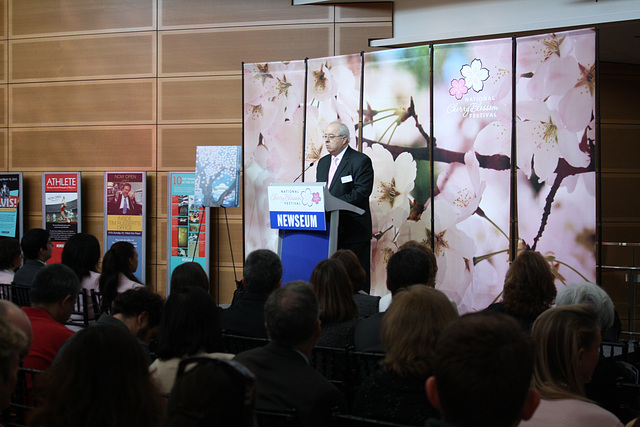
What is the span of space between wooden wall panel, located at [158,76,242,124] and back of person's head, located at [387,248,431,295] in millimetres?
4510

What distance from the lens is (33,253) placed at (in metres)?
4.64

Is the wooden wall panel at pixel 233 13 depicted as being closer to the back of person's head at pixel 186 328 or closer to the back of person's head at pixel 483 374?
the back of person's head at pixel 186 328

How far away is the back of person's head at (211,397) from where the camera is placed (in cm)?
108

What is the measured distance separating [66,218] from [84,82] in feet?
5.64

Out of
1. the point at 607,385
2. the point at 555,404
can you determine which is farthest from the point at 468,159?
the point at 555,404

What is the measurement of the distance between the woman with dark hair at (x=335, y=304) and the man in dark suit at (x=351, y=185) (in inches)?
85.9

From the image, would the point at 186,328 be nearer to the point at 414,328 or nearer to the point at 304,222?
the point at 414,328

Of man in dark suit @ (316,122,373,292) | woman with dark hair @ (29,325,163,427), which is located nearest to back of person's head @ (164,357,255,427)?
woman with dark hair @ (29,325,163,427)

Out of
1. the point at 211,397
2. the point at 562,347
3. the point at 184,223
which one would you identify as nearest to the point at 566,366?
the point at 562,347

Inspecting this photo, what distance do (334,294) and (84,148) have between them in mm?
5896

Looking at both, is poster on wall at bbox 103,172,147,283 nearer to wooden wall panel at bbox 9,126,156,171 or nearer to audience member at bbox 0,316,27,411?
wooden wall panel at bbox 9,126,156,171

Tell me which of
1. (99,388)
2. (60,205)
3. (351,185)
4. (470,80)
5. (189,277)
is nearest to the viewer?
(99,388)

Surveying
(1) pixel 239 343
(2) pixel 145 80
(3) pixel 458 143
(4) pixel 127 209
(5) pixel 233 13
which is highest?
(5) pixel 233 13

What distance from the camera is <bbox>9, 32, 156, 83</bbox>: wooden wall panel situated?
7656 millimetres
